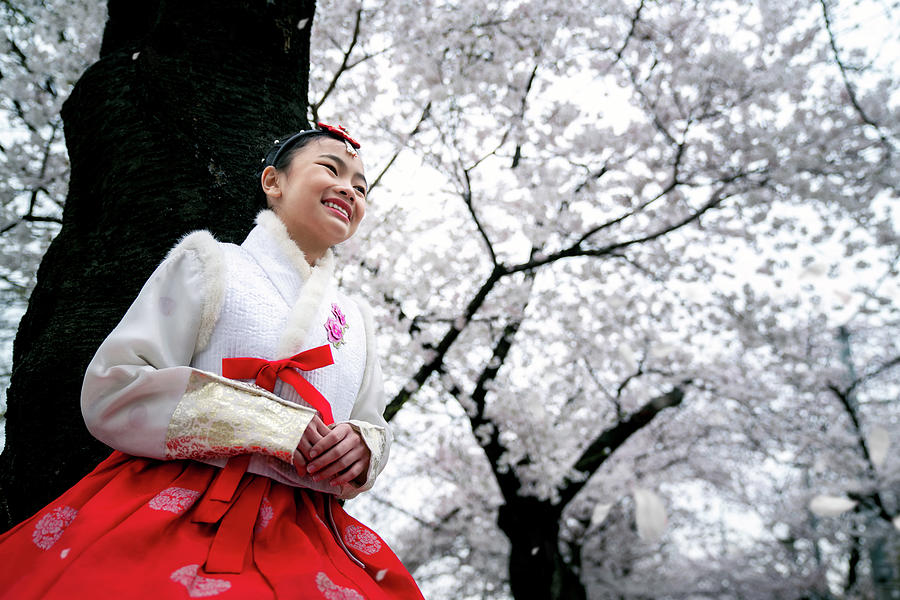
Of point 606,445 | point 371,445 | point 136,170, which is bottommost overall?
point 371,445

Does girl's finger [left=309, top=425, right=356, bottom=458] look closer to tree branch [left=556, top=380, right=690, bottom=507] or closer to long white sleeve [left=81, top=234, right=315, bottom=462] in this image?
long white sleeve [left=81, top=234, right=315, bottom=462]

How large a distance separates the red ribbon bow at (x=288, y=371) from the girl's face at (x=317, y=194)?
1.26 ft

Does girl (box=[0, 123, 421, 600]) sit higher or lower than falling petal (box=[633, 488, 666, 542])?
Result: lower

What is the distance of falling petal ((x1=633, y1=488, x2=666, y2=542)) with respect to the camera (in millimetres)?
5985

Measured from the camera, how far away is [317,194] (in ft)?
5.38

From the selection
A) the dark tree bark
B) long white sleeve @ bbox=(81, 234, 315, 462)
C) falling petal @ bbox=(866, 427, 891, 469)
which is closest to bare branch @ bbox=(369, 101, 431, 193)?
the dark tree bark

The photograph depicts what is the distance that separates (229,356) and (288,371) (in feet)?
0.48

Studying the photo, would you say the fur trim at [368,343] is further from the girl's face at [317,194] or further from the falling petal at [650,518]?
the falling petal at [650,518]

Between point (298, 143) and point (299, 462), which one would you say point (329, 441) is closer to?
point (299, 462)

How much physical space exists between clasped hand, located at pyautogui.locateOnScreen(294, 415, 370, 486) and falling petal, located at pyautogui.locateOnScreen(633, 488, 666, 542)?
17.5ft

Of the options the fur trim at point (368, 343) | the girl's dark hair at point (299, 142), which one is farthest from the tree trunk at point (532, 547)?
the girl's dark hair at point (299, 142)

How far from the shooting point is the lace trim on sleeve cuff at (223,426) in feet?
4.00

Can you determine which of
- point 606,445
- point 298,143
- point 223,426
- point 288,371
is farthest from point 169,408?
point 606,445

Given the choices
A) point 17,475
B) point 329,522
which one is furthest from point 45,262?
point 329,522
